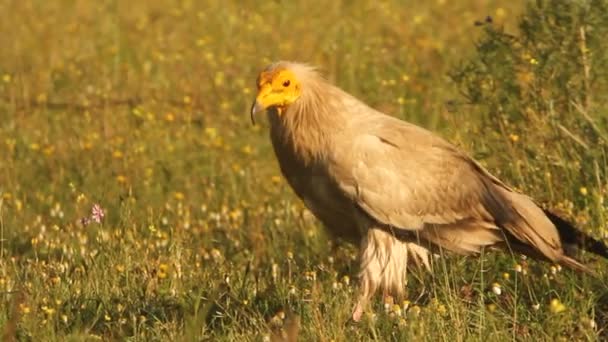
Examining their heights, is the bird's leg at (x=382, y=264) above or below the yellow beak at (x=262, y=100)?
below

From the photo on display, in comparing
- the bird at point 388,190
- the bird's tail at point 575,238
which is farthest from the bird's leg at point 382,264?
the bird's tail at point 575,238

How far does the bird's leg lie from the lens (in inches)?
239

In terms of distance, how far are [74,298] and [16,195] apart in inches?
104

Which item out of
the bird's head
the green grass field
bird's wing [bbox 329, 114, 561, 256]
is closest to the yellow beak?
the bird's head

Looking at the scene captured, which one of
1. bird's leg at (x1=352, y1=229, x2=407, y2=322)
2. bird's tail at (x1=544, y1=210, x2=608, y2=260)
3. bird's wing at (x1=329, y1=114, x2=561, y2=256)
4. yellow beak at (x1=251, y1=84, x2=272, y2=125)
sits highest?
yellow beak at (x1=251, y1=84, x2=272, y2=125)

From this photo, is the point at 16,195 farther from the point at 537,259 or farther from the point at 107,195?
the point at 537,259

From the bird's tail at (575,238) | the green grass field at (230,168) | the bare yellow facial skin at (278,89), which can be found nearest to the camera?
the green grass field at (230,168)

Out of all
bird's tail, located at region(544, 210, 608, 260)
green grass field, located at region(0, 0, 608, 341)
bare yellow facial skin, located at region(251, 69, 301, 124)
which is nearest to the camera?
green grass field, located at region(0, 0, 608, 341)

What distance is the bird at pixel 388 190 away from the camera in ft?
20.0

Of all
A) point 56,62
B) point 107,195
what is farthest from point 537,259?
point 56,62

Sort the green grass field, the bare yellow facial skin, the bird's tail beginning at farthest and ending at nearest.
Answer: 1. the bare yellow facial skin
2. the bird's tail
3. the green grass field

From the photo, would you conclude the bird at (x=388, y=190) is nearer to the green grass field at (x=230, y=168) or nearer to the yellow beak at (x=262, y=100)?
the yellow beak at (x=262, y=100)

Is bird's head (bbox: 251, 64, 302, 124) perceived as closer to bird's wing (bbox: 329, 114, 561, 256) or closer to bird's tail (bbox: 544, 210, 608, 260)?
bird's wing (bbox: 329, 114, 561, 256)

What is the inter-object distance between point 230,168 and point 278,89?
269 cm
